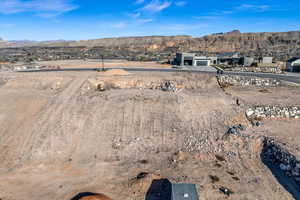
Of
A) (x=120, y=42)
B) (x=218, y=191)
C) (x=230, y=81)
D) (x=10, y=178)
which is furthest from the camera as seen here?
(x=120, y=42)

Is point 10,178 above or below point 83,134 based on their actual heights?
below

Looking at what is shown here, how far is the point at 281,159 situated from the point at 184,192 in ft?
37.0

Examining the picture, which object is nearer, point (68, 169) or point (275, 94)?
point (68, 169)

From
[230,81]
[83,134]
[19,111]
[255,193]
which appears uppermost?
[230,81]

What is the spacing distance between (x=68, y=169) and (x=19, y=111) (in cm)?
1317

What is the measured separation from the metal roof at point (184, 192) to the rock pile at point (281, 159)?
9.78 m

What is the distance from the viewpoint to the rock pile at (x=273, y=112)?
26680 millimetres

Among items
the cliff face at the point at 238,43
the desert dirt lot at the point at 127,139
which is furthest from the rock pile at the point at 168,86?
the cliff face at the point at 238,43

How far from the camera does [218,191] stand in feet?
51.7

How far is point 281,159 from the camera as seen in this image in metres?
19.0

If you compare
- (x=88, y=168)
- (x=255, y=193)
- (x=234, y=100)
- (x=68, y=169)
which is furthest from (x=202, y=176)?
(x=234, y=100)

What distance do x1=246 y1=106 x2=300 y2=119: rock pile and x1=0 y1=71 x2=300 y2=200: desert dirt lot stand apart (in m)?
1.09

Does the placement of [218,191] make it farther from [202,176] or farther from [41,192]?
[41,192]

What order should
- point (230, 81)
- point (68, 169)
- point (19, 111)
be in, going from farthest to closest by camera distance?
point (230, 81) → point (19, 111) → point (68, 169)
